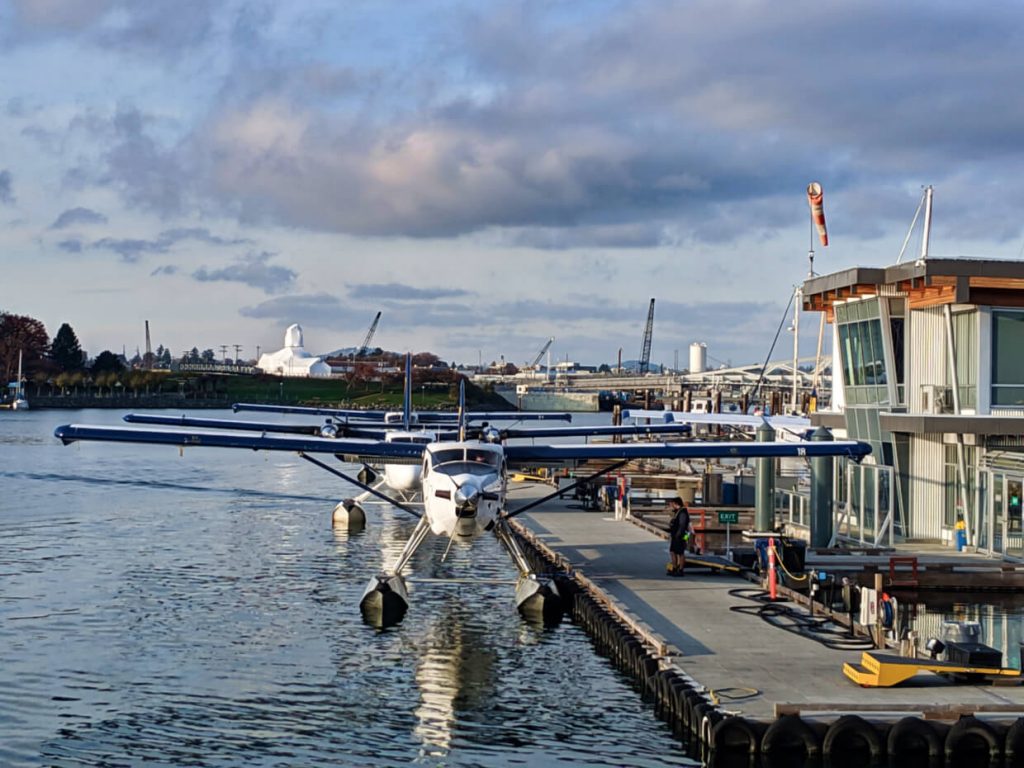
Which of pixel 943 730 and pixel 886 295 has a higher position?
pixel 886 295

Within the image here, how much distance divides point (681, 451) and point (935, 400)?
6314 mm

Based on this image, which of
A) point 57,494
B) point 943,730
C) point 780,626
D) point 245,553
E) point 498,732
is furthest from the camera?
point 57,494

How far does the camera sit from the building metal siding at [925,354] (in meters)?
25.6

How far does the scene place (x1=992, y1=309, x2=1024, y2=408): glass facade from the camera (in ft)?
79.3

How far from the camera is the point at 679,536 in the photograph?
2189 cm

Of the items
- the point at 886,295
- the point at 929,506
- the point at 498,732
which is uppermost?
the point at 886,295

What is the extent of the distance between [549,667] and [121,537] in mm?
18277

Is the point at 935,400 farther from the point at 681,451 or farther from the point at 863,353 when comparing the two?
the point at 681,451

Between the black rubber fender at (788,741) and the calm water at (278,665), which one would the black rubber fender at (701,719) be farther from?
the black rubber fender at (788,741)

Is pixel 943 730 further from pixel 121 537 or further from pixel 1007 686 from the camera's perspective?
pixel 121 537

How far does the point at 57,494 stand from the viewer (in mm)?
44688

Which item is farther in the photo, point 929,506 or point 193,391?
point 193,391

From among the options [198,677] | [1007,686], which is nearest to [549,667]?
[198,677]

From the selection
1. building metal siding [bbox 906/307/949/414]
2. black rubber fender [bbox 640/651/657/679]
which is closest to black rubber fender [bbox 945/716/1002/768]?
black rubber fender [bbox 640/651/657/679]
